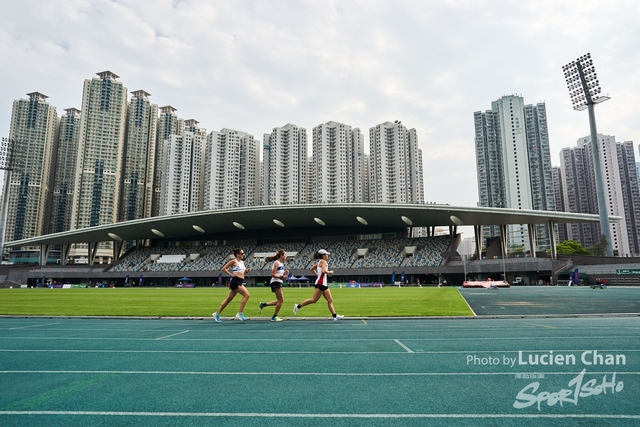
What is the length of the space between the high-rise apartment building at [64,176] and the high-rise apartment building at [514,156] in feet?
421

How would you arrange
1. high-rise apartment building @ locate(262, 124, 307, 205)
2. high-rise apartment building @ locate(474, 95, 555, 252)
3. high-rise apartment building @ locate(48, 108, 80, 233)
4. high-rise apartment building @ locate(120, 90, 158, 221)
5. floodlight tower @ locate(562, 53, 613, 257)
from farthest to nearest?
high-rise apartment building @ locate(48, 108, 80, 233), high-rise apartment building @ locate(120, 90, 158, 221), high-rise apartment building @ locate(262, 124, 307, 205), high-rise apartment building @ locate(474, 95, 555, 252), floodlight tower @ locate(562, 53, 613, 257)

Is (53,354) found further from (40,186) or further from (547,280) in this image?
(40,186)

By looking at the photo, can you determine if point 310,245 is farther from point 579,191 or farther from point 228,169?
point 579,191

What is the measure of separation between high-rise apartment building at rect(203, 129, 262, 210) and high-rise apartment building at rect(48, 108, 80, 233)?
4649 centimetres

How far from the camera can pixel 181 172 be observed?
116 meters

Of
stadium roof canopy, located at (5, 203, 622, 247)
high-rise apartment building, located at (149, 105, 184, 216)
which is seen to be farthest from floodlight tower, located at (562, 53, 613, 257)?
high-rise apartment building, located at (149, 105, 184, 216)

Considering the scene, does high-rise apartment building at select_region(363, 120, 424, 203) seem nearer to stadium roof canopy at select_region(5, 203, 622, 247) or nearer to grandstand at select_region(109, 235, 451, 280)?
stadium roof canopy at select_region(5, 203, 622, 247)

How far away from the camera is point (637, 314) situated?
32.8 feet

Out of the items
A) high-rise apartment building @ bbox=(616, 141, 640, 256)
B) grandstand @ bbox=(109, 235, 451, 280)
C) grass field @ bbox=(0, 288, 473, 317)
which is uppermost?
high-rise apartment building @ bbox=(616, 141, 640, 256)

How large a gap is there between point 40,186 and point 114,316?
441ft

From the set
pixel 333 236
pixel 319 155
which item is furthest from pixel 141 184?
pixel 333 236

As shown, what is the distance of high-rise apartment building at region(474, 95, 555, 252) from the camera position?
104438 millimetres

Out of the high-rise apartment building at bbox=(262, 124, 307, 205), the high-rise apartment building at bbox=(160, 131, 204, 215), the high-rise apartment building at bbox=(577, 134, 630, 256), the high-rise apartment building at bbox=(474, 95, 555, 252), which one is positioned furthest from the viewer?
the high-rise apartment building at bbox=(160, 131, 204, 215)

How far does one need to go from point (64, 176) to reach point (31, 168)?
889cm
